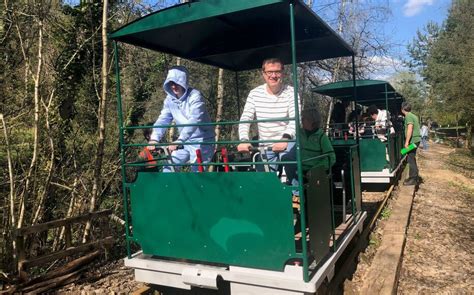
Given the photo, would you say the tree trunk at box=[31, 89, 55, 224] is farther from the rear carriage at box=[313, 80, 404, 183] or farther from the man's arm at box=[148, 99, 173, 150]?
the rear carriage at box=[313, 80, 404, 183]

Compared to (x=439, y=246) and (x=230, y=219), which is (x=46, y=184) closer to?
(x=230, y=219)

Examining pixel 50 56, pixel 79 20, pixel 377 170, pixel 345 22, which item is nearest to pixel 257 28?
pixel 50 56

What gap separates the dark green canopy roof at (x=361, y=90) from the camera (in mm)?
9609

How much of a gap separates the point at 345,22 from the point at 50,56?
12592 mm

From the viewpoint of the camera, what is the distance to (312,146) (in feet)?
13.5

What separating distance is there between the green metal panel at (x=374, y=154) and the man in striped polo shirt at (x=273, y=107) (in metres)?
5.83

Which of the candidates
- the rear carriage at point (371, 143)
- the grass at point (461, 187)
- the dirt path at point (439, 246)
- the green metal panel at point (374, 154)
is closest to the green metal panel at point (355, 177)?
the dirt path at point (439, 246)

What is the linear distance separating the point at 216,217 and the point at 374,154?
268 inches

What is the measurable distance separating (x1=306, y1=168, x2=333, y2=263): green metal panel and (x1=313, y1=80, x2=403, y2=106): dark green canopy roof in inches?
248

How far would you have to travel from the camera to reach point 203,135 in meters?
4.14

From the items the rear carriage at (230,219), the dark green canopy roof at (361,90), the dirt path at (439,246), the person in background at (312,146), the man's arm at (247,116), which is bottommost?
the dirt path at (439,246)

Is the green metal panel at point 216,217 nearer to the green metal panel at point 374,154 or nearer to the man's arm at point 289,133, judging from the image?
the man's arm at point 289,133

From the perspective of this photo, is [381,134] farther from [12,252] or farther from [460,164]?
[460,164]

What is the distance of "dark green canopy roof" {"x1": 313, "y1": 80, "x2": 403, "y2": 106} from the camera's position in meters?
9.61
